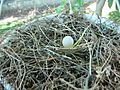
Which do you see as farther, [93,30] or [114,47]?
Answer: [93,30]

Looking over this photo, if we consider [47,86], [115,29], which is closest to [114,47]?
[115,29]

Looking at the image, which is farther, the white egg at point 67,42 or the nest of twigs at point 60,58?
the white egg at point 67,42

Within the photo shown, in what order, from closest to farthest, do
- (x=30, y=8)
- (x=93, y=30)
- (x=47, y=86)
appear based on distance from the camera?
1. (x=47, y=86)
2. (x=93, y=30)
3. (x=30, y=8)

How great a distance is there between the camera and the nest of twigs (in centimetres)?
65

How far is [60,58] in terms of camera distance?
2.34ft

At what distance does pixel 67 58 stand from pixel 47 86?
0.34ft

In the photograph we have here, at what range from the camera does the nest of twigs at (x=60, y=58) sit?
25.4 inches

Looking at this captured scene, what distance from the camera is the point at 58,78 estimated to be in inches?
25.9

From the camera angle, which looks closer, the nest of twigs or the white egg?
the nest of twigs

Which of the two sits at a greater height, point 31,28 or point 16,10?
point 31,28

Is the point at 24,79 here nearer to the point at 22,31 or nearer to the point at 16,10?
the point at 22,31

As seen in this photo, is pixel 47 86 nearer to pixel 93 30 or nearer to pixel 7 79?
pixel 7 79

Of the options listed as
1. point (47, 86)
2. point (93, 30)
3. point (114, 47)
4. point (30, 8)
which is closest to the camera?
point (47, 86)

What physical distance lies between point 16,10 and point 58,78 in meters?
2.20
